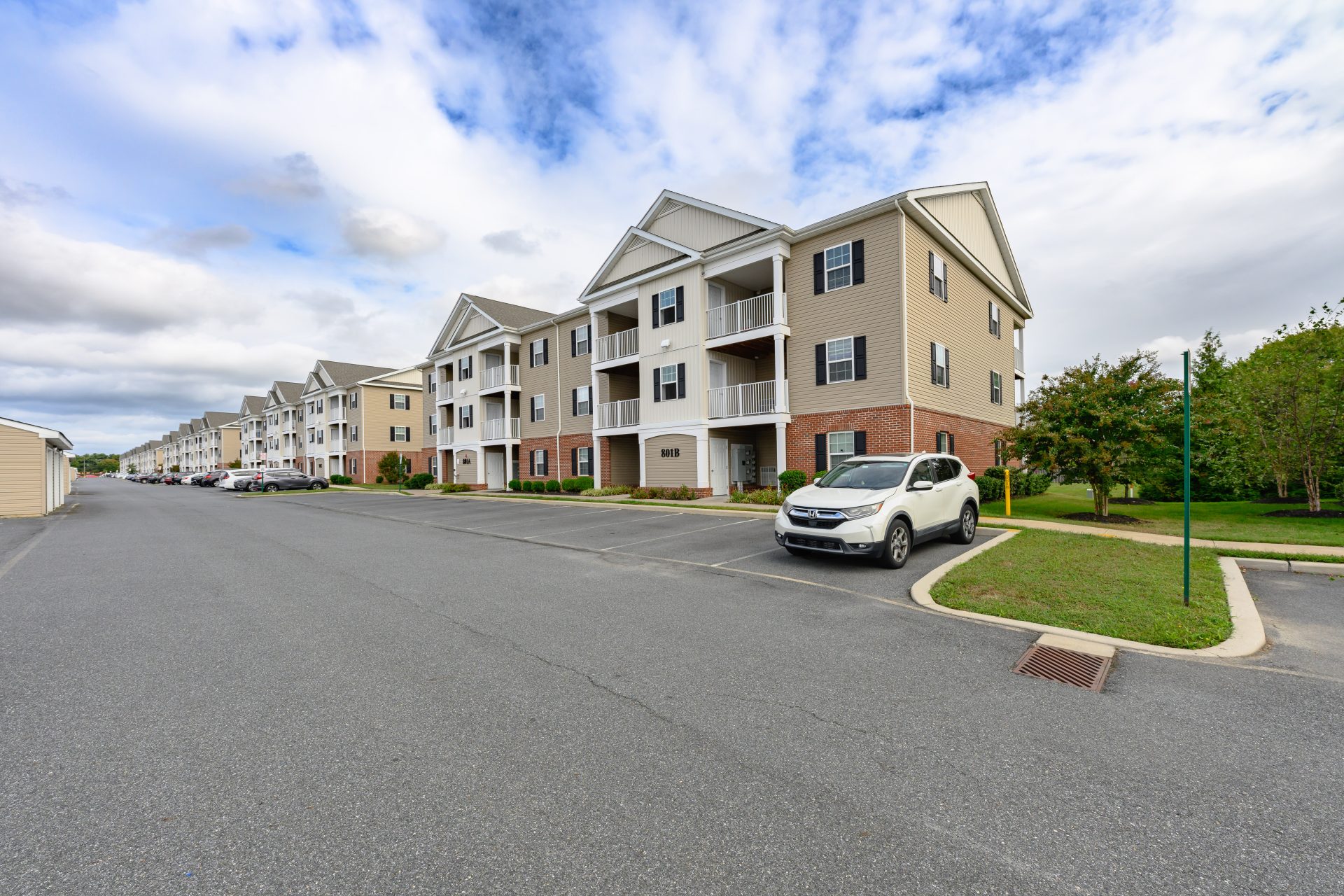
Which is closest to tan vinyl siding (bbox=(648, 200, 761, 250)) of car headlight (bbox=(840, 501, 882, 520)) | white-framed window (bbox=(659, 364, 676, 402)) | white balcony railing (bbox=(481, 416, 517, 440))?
white-framed window (bbox=(659, 364, 676, 402))

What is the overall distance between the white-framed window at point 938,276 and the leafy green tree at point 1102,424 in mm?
6107

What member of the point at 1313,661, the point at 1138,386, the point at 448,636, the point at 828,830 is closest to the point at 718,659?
the point at 828,830

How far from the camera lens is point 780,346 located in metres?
19.8

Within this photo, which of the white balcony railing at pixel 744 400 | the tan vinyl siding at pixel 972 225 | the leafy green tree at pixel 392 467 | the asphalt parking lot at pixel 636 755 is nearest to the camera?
the asphalt parking lot at pixel 636 755

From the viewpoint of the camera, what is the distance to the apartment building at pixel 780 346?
17.9m

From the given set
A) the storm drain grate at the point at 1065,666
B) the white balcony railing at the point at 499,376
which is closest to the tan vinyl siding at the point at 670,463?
the white balcony railing at the point at 499,376

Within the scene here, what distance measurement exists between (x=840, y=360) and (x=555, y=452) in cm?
1661

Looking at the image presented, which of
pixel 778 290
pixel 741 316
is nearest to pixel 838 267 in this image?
pixel 778 290

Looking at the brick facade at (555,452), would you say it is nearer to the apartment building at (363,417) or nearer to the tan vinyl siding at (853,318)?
the tan vinyl siding at (853,318)

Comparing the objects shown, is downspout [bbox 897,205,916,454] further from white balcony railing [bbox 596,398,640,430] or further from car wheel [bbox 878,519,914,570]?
white balcony railing [bbox 596,398,640,430]

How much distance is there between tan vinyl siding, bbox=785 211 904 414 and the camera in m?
17.5

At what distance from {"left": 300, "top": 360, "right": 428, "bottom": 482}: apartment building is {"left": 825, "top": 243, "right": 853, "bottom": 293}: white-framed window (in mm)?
37839

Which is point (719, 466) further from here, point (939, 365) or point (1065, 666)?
point (1065, 666)

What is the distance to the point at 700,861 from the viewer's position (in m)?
2.51
